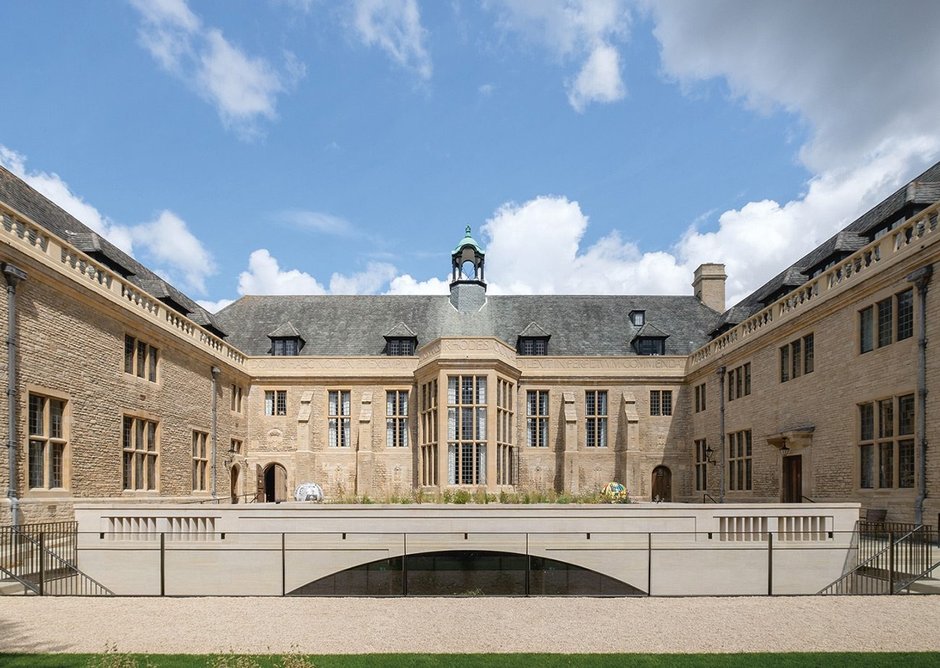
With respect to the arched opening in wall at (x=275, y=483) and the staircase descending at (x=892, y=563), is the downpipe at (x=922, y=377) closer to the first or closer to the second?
the staircase descending at (x=892, y=563)

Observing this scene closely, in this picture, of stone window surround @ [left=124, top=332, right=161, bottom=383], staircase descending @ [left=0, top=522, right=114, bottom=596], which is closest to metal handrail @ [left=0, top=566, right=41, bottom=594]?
staircase descending @ [left=0, top=522, right=114, bottom=596]

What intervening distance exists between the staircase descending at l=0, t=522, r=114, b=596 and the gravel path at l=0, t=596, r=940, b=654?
547 millimetres

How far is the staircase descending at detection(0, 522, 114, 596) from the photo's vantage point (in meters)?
12.6

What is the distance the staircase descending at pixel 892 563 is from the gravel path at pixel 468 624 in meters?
0.67

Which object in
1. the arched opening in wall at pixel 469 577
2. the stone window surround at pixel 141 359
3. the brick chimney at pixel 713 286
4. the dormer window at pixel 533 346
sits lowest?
the arched opening in wall at pixel 469 577

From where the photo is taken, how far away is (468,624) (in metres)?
10.5

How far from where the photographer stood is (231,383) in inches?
1206

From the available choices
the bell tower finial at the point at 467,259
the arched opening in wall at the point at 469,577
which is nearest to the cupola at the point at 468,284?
the bell tower finial at the point at 467,259

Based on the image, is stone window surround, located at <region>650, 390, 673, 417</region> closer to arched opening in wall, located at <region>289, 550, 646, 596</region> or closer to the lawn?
Result: arched opening in wall, located at <region>289, 550, 646, 596</region>

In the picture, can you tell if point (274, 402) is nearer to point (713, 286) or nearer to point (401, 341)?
point (401, 341)

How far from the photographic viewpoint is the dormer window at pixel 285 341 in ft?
110

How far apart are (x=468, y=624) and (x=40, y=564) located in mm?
8419

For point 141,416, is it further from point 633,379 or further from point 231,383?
point 633,379

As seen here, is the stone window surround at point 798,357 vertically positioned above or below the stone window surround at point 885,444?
above
